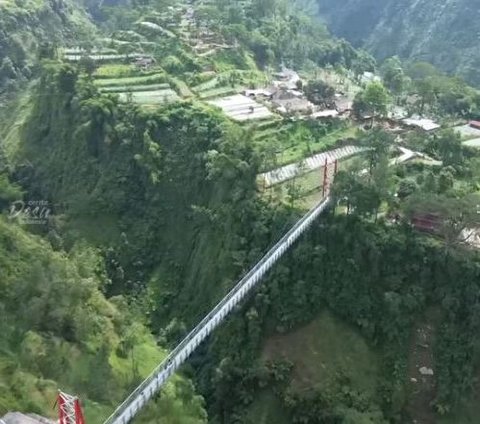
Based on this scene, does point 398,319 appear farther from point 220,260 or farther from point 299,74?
point 299,74

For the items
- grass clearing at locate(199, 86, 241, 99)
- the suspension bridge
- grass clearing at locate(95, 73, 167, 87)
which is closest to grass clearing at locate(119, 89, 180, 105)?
grass clearing at locate(95, 73, 167, 87)

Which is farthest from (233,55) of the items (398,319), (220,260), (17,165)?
(398,319)

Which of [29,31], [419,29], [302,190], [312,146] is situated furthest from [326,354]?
[419,29]

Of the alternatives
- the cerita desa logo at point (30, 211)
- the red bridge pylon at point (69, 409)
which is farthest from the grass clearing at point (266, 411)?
the cerita desa logo at point (30, 211)

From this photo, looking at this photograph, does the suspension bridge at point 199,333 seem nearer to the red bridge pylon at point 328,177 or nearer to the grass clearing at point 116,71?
the red bridge pylon at point 328,177

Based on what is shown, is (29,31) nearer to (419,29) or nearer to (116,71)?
(116,71)
